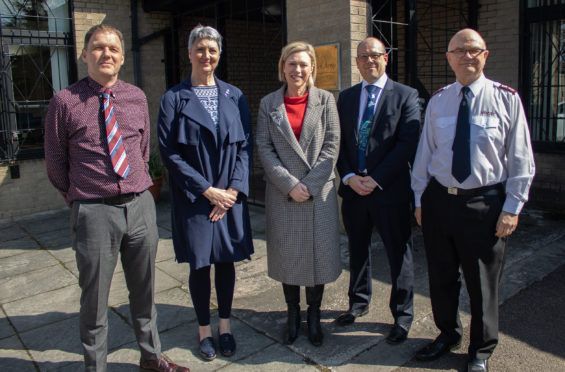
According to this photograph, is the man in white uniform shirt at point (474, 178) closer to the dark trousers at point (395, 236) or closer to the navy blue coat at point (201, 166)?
the dark trousers at point (395, 236)

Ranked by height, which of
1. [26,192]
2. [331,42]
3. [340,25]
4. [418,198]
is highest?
[340,25]

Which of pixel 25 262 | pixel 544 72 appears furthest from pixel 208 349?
pixel 544 72

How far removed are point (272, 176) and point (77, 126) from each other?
121cm

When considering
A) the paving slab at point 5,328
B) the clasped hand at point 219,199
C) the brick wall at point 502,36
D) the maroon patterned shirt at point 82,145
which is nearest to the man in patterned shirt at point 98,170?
the maroon patterned shirt at point 82,145

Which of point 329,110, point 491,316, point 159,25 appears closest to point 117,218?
point 329,110

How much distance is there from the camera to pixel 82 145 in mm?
2527

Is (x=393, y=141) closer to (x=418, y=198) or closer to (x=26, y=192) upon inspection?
(x=418, y=198)

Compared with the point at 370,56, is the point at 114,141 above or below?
below

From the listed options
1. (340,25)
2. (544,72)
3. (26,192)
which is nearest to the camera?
(340,25)

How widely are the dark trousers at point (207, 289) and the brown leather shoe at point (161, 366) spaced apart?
0.34m

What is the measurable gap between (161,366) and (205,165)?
1241 millimetres

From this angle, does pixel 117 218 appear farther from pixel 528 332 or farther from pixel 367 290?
pixel 528 332

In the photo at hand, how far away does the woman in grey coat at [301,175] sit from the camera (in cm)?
308

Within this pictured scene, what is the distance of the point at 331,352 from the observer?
310cm
